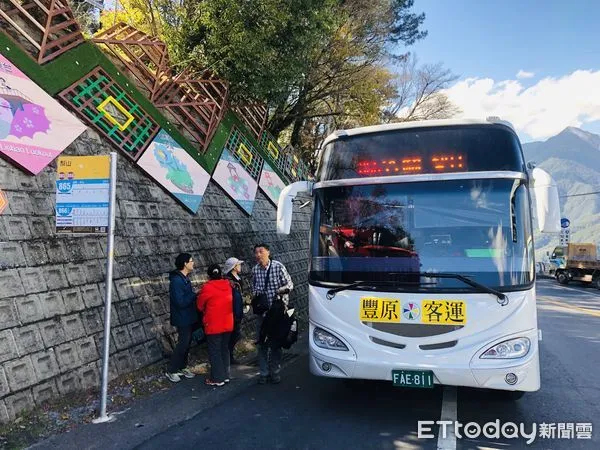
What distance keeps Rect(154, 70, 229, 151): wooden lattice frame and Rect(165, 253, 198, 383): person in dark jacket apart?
4511 millimetres

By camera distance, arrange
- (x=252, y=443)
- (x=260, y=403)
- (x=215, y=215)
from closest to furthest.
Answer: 1. (x=252, y=443)
2. (x=260, y=403)
3. (x=215, y=215)

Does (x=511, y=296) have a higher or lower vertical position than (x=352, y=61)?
lower

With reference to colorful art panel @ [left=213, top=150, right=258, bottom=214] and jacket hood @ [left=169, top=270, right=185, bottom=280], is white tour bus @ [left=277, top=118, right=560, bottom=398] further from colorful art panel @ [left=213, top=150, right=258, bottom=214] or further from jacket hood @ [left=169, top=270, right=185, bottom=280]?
colorful art panel @ [left=213, top=150, right=258, bottom=214]

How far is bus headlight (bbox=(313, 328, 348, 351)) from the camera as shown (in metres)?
4.75

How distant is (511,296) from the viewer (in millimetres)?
4348

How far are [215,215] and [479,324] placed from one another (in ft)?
20.4

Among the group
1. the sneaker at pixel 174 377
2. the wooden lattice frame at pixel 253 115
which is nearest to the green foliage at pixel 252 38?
the wooden lattice frame at pixel 253 115

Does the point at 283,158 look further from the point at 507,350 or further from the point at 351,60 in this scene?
the point at 507,350

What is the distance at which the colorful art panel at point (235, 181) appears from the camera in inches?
402

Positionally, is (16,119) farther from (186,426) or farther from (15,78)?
(186,426)

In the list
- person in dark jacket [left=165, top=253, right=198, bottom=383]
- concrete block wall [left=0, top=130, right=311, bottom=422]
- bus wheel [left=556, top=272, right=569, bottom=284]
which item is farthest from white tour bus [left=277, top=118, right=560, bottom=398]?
bus wheel [left=556, top=272, right=569, bottom=284]

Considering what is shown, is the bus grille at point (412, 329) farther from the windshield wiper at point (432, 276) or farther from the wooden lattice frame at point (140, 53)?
the wooden lattice frame at point (140, 53)

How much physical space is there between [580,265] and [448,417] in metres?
26.7

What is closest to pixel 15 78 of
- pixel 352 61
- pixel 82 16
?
pixel 82 16
